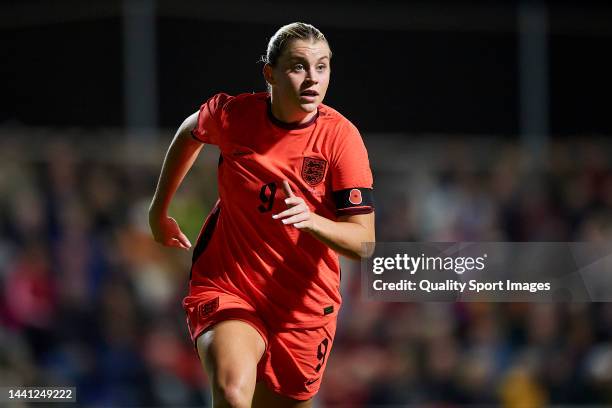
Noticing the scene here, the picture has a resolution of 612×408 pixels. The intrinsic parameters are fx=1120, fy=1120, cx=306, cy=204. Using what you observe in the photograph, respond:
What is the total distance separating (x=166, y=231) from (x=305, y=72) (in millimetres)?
1070

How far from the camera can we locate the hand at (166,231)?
5.05 meters

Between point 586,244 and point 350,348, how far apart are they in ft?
6.26

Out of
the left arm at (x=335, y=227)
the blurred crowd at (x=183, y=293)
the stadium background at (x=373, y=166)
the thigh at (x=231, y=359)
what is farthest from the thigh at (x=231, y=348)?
the blurred crowd at (x=183, y=293)

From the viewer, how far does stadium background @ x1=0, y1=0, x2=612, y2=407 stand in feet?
26.6

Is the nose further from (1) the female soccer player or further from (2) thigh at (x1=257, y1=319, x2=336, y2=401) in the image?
(2) thigh at (x1=257, y1=319, x2=336, y2=401)

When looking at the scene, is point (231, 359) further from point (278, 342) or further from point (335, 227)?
point (335, 227)

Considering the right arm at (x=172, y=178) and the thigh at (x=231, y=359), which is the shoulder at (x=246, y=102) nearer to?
the right arm at (x=172, y=178)

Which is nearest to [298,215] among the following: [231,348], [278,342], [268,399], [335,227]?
[335,227]

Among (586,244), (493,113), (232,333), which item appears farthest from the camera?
(493,113)

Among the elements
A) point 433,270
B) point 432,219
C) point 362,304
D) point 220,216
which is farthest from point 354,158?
point 432,219

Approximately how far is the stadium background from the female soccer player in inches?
117

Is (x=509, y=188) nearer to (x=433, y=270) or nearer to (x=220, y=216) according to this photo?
(x=433, y=270)

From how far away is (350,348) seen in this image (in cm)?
841

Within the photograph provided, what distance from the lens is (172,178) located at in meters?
5.00
